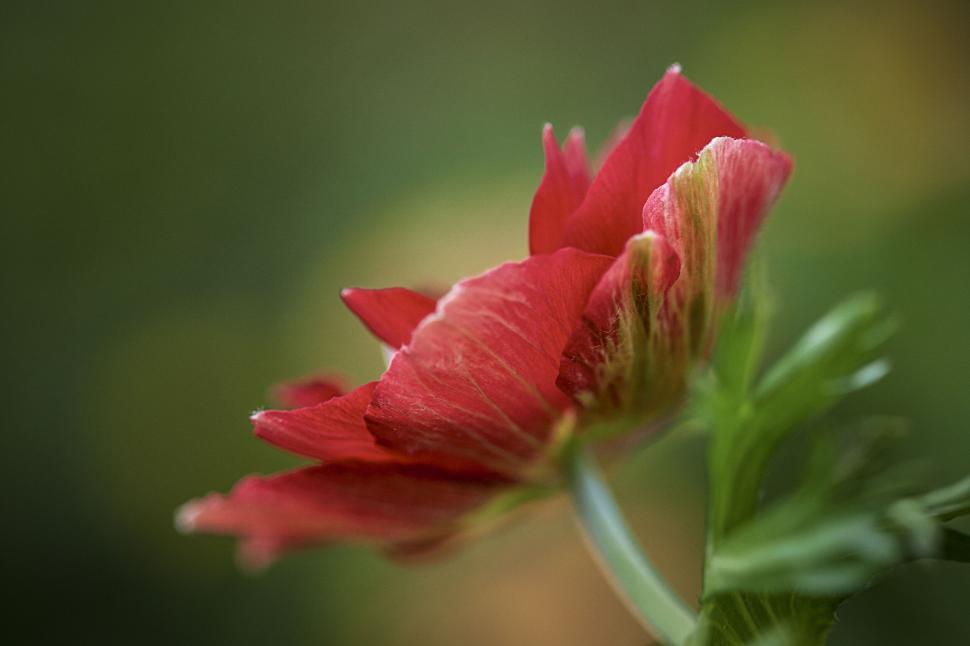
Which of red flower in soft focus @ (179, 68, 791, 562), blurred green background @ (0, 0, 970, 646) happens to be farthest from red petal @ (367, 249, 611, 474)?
blurred green background @ (0, 0, 970, 646)

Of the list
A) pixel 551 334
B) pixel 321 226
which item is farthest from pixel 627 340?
pixel 321 226

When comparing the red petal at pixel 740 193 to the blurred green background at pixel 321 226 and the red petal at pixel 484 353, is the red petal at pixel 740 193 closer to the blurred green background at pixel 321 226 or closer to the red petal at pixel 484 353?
the red petal at pixel 484 353

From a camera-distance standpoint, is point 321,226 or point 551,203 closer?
point 551,203

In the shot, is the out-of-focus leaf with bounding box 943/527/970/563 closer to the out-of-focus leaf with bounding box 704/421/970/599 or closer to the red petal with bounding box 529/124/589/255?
the out-of-focus leaf with bounding box 704/421/970/599

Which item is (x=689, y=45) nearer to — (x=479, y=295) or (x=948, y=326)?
(x=948, y=326)

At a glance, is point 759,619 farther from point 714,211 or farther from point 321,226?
point 321,226
